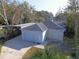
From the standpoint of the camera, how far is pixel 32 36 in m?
25.2

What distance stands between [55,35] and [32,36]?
4.41 metres

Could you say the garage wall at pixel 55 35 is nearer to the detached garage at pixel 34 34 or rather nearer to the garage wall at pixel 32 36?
the detached garage at pixel 34 34

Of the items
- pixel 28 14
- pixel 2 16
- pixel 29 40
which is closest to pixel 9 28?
pixel 2 16

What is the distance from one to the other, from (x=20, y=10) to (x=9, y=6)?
336 centimetres

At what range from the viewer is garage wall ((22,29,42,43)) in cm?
2455

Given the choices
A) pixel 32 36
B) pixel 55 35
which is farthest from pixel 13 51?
pixel 55 35

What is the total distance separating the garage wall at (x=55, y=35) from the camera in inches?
1037

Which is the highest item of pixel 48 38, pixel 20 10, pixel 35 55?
pixel 20 10

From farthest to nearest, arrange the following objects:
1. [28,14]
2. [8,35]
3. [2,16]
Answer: [28,14], [2,16], [8,35]

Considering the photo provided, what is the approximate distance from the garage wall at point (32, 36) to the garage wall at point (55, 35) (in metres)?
3.55

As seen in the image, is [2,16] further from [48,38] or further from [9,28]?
[48,38]

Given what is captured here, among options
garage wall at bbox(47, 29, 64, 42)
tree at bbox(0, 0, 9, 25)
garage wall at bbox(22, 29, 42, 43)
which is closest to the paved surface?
garage wall at bbox(22, 29, 42, 43)

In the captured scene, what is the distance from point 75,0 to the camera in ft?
107

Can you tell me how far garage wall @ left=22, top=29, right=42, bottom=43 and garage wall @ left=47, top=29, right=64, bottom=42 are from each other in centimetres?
355
